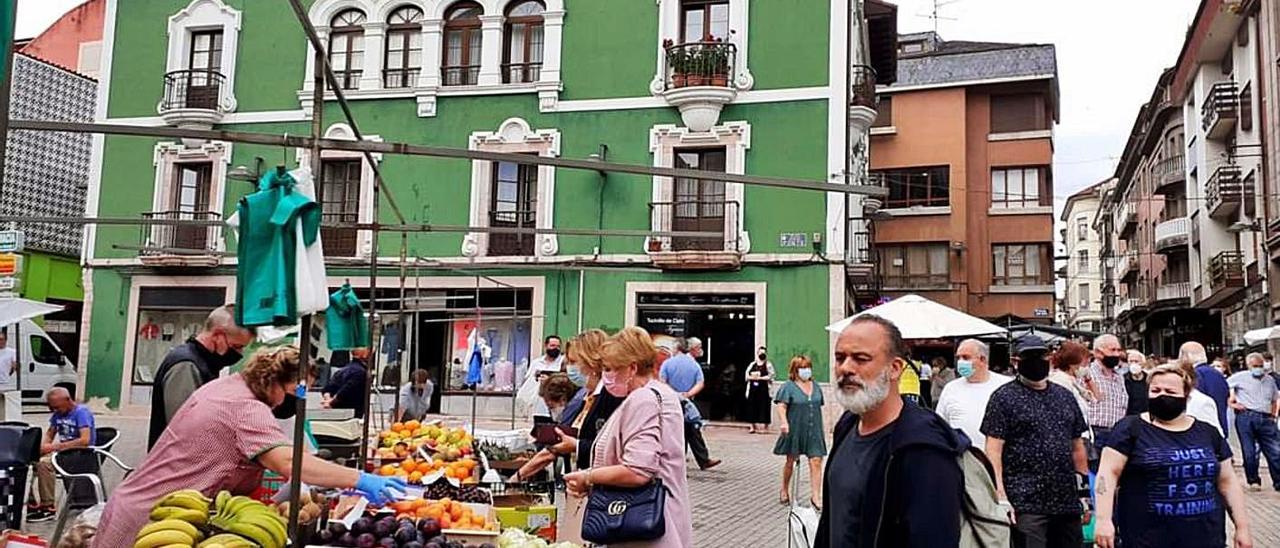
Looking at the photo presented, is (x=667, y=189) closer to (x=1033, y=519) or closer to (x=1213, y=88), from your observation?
(x=1033, y=519)

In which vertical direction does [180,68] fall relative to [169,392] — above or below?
above

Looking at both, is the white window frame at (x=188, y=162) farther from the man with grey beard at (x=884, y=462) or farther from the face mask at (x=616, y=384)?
the man with grey beard at (x=884, y=462)

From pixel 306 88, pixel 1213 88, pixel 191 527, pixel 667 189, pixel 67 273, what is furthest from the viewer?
pixel 1213 88

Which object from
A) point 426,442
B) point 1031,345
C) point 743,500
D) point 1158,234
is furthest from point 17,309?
point 1158,234

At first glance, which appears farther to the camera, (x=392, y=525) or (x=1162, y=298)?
(x=1162, y=298)

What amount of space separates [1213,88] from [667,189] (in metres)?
18.8

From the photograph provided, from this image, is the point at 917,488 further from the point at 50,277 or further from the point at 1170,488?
the point at 50,277

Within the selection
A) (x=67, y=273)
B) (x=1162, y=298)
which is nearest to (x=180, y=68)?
(x=67, y=273)

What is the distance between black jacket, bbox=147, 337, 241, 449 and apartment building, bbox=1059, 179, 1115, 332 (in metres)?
83.2

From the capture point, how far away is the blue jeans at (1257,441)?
12.6 metres

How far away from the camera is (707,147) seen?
838 inches

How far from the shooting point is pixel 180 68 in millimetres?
24203

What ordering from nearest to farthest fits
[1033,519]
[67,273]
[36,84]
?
[1033,519], [36,84], [67,273]

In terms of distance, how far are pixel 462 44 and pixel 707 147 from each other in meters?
6.44
